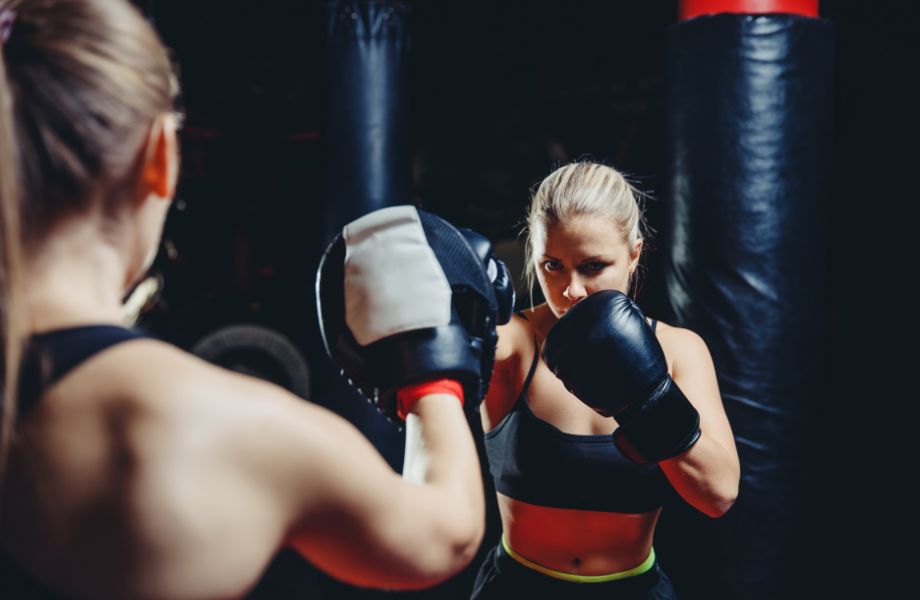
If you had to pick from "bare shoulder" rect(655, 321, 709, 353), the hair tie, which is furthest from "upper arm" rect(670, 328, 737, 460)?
Result: the hair tie

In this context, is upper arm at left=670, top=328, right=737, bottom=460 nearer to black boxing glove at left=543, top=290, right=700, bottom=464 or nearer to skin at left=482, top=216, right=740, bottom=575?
skin at left=482, top=216, right=740, bottom=575

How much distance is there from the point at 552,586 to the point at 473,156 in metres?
3.48

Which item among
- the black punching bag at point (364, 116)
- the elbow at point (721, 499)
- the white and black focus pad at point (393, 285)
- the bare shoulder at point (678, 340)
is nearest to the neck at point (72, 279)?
the white and black focus pad at point (393, 285)

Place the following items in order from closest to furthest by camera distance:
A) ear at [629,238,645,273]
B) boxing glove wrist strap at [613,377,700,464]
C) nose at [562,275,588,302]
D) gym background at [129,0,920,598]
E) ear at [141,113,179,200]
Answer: ear at [141,113,179,200] → boxing glove wrist strap at [613,377,700,464] → nose at [562,275,588,302] → ear at [629,238,645,273] → gym background at [129,0,920,598]

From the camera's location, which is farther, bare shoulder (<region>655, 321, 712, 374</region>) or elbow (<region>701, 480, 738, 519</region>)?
bare shoulder (<region>655, 321, 712, 374</region>)

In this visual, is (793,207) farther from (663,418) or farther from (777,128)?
(663,418)

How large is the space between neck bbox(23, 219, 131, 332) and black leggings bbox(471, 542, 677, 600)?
4.05ft

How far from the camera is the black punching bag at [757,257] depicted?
7.38 feet

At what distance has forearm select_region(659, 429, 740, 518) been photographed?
1.48 m

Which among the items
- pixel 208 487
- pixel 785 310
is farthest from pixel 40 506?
pixel 785 310

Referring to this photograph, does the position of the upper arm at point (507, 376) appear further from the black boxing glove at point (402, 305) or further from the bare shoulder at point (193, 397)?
the bare shoulder at point (193, 397)

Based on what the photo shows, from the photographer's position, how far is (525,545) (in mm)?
1710

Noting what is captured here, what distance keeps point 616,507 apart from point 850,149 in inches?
116

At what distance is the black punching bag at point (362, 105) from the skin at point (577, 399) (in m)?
1.39
